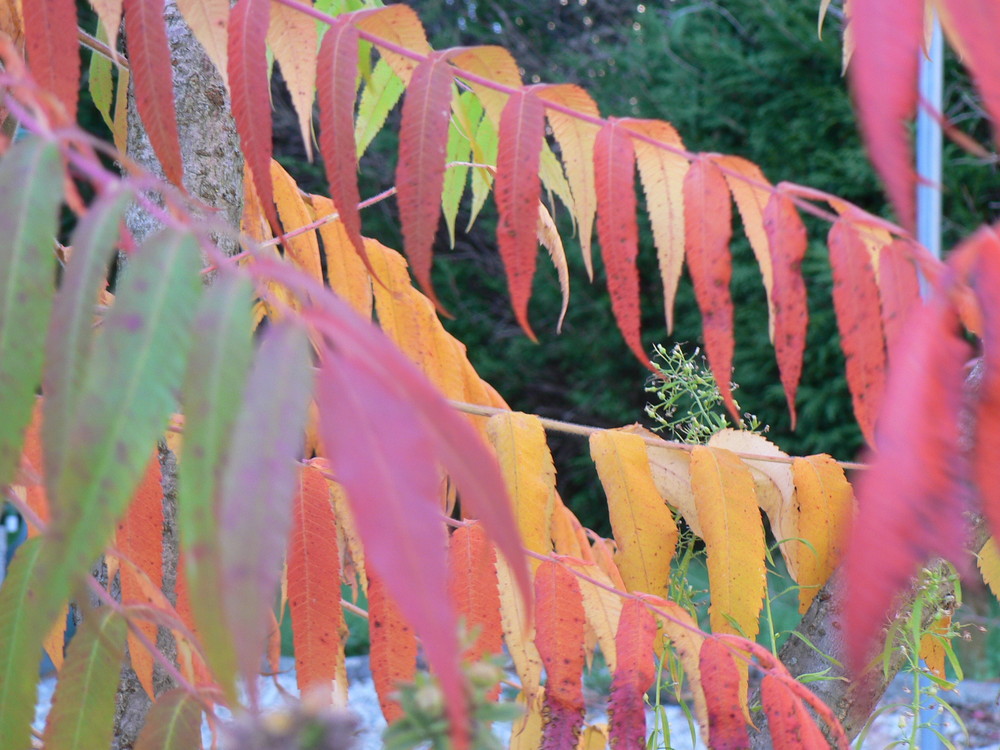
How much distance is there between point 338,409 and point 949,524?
0.16 meters

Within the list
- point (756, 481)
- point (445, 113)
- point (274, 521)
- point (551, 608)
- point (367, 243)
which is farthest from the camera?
point (367, 243)

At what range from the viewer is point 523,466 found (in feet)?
2.16

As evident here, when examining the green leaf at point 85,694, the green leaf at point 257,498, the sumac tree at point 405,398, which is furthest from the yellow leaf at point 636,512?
the green leaf at point 257,498

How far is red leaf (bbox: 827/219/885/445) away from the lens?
481 mm

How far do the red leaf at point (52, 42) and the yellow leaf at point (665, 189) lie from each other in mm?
299

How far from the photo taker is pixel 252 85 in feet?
1.55

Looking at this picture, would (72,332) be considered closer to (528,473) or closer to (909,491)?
(909,491)

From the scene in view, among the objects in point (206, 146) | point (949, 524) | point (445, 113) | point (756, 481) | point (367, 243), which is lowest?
point (949, 524)

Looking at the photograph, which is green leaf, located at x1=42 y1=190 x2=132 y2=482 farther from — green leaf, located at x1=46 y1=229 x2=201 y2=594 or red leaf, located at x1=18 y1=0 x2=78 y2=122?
red leaf, located at x1=18 y1=0 x2=78 y2=122

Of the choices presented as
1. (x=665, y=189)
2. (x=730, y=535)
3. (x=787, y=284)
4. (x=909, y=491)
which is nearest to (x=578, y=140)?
(x=665, y=189)

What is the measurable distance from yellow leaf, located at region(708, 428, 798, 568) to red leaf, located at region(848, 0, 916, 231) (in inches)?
16.5

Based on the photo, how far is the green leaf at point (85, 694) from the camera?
1.42 feet

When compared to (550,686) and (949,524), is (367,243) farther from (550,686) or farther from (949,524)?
(949,524)

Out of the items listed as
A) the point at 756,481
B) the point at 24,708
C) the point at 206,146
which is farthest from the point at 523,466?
the point at 206,146
